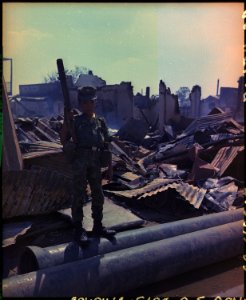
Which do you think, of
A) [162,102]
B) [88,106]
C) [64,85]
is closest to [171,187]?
[88,106]

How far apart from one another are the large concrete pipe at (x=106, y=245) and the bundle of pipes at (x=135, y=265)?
0.12ft

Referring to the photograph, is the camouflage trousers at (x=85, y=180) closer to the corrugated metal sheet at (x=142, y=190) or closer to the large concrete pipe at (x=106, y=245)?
the large concrete pipe at (x=106, y=245)

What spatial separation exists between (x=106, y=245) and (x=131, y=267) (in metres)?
0.50

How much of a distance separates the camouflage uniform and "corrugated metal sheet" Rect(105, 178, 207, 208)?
8.45 feet

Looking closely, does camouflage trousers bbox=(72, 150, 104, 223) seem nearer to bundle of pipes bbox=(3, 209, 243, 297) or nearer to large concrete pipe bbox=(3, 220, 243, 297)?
bundle of pipes bbox=(3, 209, 243, 297)

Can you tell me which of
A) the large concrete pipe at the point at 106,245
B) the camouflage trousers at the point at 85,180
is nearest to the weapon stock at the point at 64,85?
the camouflage trousers at the point at 85,180

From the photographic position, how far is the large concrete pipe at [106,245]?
397 cm

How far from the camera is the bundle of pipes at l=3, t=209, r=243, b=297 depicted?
355 centimetres

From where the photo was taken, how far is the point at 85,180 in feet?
14.7

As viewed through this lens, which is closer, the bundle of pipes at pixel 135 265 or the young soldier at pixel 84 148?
the bundle of pipes at pixel 135 265

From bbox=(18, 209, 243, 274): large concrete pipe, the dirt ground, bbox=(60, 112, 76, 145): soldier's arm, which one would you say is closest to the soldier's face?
bbox=(60, 112, 76, 145): soldier's arm

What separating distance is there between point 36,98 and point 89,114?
83.4 ft

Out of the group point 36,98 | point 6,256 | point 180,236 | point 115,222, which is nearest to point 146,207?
point 115,222

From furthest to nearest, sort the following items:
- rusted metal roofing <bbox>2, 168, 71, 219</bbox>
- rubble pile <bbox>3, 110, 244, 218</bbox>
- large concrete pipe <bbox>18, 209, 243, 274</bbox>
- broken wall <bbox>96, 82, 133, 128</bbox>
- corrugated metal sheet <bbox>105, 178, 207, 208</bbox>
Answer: broken wall <bbox>96, 82, 133, 128</bbox> < corrugated metal sheet <bbox>105, 178, 207, 208</bbox> < rubble pile <bbox>3, 110, 244, 218</bbox> < rusted metal roofing <bbox>2, 168, 71, 219</bbox> < large concrete pipe <bbox>18, 209, 243, 274</bbox>
